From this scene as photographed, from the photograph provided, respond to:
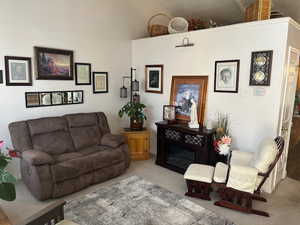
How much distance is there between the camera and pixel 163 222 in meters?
2.45

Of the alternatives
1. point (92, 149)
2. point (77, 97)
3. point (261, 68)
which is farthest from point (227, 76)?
point (77, 97)

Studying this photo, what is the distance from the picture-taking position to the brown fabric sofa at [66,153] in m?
2.77

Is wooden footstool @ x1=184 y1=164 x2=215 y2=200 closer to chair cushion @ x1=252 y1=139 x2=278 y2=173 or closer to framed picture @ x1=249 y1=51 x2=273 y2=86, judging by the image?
chair cushion @ x1=252 y1=139 x2=278 y2=173

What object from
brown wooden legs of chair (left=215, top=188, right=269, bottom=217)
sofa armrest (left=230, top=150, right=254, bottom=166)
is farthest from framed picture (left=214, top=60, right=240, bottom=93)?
brown wooden legs of chair (left=215, top=188, right=269, bottom=217)

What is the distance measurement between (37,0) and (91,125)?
82.9 inches

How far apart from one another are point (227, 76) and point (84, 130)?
8.09 ft

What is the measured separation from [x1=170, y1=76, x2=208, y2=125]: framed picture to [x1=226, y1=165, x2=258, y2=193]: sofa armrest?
129 cm

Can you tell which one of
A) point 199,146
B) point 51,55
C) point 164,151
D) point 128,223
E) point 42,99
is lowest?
point 128,223

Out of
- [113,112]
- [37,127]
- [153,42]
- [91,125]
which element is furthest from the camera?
[113,112]

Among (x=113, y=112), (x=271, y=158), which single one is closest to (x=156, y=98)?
(x=113, y=112)

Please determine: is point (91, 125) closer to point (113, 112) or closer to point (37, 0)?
point (113, 112)

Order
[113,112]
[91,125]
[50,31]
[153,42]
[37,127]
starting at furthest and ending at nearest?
[113,112]
[153,42]
[91,125]
[50,31]
[37,127]

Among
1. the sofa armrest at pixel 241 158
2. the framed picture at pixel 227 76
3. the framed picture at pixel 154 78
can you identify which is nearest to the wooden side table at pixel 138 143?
the framed picture at pixel 154 78

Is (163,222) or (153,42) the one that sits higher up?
(153,42)
